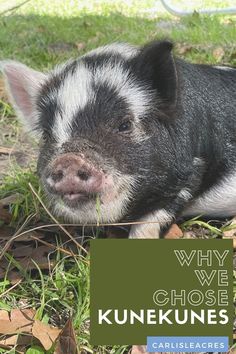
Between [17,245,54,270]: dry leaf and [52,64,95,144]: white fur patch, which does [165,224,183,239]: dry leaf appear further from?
[52,64,95,144]: white fur patch

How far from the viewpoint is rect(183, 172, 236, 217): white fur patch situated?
3357mm

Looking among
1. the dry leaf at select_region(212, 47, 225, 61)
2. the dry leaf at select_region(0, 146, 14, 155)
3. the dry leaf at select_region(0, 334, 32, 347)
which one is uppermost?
the dry leaf at select_region(212, 47, 225, 61)

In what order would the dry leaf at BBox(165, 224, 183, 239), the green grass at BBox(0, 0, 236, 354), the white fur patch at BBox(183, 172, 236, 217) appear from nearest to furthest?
the green grass at BBox(0, 0, 236, 354), the dry leaf at BBox(165, 224, 183, 239), the white fur patch at BBox(183, 172, 236, 217)

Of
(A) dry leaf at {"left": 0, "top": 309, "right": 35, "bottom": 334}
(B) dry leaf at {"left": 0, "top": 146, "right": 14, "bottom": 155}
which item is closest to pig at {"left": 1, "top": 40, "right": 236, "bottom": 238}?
(A) dry leaf at {"left": 0, "top": 309, "right": 35, "bottom": 334}

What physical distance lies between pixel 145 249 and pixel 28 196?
122 centimetres

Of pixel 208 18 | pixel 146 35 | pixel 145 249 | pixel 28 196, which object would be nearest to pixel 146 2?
pixel 208 18

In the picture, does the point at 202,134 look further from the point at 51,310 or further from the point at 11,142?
the point at 11,142

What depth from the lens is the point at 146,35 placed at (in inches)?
286

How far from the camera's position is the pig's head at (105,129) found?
263 centimetres

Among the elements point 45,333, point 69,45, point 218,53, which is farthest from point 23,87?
point 69,45

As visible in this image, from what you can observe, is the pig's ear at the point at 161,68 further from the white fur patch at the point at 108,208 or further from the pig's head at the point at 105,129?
the white fur patch at the point at 108,208

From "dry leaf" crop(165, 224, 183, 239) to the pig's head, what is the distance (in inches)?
15.4

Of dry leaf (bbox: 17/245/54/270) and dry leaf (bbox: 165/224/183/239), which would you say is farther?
dry leaf (bbox: 165/224/183/239)

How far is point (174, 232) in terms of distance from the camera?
3.25 m
